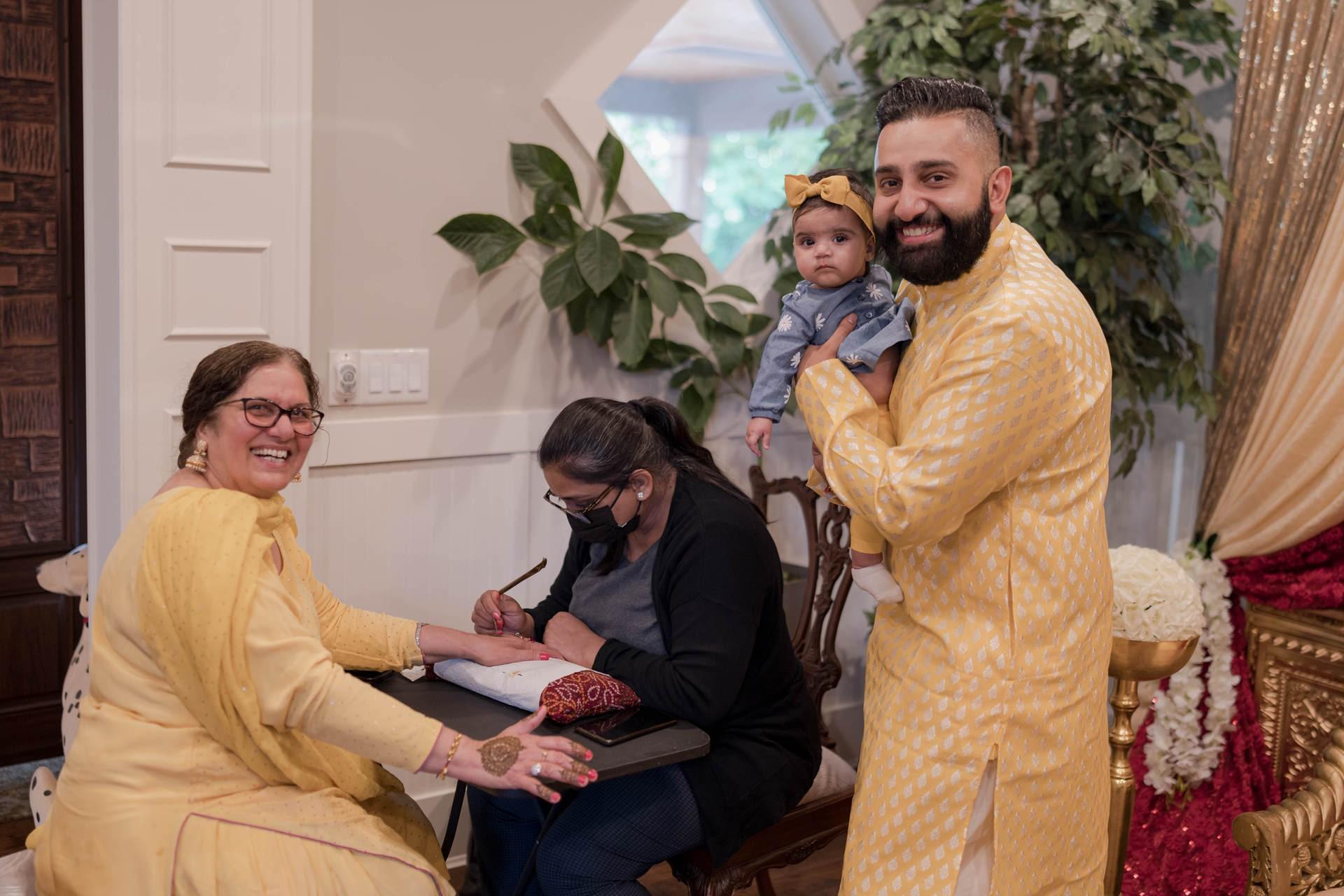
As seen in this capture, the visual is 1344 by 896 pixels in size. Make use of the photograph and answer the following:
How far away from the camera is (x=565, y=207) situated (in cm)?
302

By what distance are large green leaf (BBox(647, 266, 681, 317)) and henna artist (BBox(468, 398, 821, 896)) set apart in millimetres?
749

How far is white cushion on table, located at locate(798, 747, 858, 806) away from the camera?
98.8 inches

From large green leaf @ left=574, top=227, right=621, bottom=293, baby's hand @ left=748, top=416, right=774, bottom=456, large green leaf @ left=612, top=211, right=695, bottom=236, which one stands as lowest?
baby's hand @ left=748, top=416, right=774, bottom=456

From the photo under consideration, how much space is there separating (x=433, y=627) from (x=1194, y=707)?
6.12 feet

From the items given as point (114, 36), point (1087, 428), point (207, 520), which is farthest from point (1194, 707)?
point (114, 36)

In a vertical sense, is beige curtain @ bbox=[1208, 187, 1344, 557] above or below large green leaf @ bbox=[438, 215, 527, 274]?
below

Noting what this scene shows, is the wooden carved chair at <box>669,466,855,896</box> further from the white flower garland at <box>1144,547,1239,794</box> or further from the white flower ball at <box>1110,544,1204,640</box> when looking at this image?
the white flower garland at <box>1144,547,1239,794</box>

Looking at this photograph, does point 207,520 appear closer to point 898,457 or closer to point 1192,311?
point 898,457

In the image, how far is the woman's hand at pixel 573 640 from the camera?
218cm

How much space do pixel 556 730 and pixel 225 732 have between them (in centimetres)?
48

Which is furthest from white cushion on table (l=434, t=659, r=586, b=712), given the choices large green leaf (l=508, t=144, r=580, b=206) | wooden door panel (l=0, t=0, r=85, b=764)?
wooden door panel (l=0, t=0, r=85, b=764)

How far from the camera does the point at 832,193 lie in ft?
6.32


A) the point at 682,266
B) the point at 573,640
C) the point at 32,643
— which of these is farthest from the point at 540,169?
the point at 32,643

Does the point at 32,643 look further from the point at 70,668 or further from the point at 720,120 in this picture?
the point at 720,120
